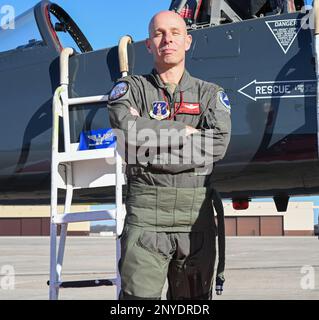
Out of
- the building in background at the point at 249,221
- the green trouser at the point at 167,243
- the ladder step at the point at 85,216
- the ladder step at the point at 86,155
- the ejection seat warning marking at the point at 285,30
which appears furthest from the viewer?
the building in background at the point at 249,221

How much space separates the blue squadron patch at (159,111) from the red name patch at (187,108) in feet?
0.18

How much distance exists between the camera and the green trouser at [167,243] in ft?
9.86

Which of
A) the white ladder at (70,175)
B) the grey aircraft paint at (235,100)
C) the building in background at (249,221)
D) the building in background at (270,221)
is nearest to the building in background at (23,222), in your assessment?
the building in background at (249,221)

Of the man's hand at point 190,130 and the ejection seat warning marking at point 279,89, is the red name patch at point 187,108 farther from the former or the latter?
the ejection seat warning marking at point 279,89

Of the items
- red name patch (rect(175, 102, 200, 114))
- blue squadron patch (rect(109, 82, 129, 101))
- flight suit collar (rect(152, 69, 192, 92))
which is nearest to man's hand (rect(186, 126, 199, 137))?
red name patch (rect(175, 102, 200, 114))

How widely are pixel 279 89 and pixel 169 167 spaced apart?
2.36m

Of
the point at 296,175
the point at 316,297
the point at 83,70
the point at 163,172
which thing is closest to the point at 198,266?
the point at 163,172

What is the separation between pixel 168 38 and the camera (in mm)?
3125

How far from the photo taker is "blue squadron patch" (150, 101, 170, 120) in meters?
3.17

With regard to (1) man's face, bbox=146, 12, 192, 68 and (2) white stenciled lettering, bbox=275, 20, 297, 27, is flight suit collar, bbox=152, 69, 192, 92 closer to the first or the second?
(1) man's face, bbox=146, 12, 192, 68

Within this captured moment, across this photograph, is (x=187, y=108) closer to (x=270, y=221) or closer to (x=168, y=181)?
(x=168, y=181)

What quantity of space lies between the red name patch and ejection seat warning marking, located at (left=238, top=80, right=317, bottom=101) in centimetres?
206
